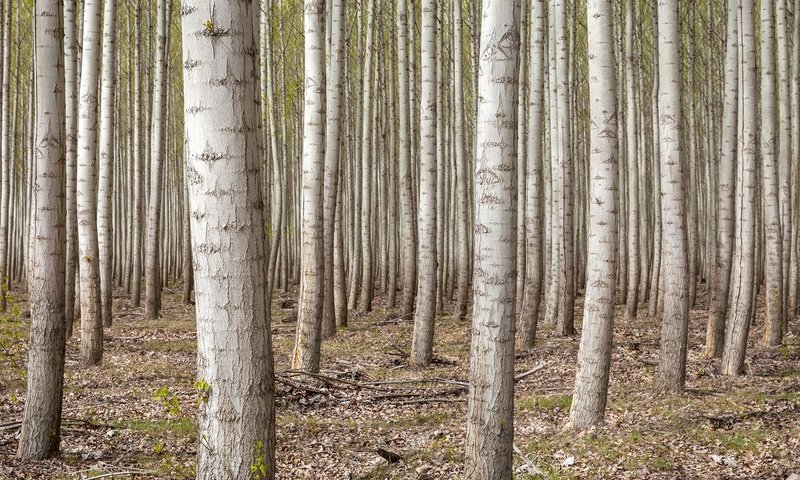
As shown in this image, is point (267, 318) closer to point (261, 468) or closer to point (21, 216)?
point (261, 468)

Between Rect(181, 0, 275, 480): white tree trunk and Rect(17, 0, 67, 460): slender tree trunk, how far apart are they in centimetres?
240

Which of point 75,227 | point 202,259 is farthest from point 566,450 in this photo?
point 75,227

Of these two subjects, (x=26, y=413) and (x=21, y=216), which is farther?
(x=21, y=216)

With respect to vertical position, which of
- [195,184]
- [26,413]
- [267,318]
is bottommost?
[26,413]

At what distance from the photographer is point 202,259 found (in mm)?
3385

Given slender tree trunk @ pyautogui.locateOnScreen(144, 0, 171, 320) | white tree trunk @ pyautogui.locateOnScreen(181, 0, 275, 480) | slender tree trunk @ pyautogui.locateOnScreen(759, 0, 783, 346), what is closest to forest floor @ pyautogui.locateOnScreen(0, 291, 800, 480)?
slender tree trunk @ pyautogui.locateOnScreen(759, 0, 783, 346)

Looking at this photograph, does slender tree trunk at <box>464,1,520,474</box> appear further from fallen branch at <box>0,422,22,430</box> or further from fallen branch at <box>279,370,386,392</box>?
fallen branch at <box>279,370,386,392</box>

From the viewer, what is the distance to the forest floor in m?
5.66

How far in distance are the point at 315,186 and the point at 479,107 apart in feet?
14.8

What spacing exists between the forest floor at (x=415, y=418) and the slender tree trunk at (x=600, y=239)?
1.09ft

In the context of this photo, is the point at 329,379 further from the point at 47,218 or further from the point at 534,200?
the point at 534,200

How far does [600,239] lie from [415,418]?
2502 millimetres

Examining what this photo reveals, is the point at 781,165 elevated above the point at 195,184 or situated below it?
above

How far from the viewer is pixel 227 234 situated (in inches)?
132
